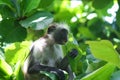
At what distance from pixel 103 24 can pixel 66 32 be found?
87 cm

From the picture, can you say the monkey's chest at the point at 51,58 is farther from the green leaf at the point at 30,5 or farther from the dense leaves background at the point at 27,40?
the green leaf at the point at 30,5

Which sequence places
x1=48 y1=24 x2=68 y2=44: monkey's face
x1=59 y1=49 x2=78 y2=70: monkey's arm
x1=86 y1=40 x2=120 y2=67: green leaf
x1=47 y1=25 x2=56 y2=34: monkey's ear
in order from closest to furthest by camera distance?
1. x1=86 y1=40 x2=120 y2=67: green leaf
2. x1=59 y1=49 x2=78 y2=70: monkey's arm
3. x1=48 y1=24 x2=68 y2=44: monkey's face
4. x1=47 y1=25 x2=56 y2=34: monkey's ear

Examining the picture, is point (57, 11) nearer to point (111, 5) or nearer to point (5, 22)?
point (111, 5)

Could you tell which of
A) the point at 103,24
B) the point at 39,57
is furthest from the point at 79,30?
the point at 39,57

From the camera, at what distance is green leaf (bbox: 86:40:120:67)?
94.9 inches

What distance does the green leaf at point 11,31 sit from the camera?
3467 millimetres

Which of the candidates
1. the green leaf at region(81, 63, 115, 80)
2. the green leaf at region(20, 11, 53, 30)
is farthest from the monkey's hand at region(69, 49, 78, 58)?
the green leaf at region(81, 63, 115, 80)

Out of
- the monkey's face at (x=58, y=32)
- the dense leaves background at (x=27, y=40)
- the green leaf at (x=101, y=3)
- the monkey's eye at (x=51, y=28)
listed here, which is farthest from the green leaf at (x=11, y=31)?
the monkey's eye at (x=51, y=28)

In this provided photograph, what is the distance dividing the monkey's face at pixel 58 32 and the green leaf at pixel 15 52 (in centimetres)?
106

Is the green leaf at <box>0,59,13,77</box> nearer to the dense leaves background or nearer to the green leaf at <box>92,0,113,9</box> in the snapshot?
the dense leaves background

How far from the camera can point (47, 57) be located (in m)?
4.26

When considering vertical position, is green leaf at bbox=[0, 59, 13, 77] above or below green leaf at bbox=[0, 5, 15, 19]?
below

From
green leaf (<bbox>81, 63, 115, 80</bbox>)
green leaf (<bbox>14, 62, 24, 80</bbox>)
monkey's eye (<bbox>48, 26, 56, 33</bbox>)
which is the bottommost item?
green leaf (<bbox>81, 63, 115, 80</bbox>)

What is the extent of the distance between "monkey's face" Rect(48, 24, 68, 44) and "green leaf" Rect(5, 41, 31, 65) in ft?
3.49
